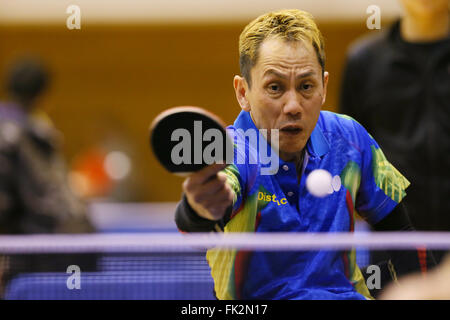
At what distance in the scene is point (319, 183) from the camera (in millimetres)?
1332

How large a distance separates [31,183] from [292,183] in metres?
2.64

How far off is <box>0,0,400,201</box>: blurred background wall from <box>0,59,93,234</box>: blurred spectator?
2.37m

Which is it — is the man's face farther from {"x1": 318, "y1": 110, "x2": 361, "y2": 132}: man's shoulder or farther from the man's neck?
the man's neck

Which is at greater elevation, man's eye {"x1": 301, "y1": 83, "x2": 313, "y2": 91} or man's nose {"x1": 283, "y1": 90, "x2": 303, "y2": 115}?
man's eye {"x1": 301, "y1": 83, "x2": 313, "y2": 91}

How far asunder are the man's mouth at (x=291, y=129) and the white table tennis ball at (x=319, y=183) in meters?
0.09

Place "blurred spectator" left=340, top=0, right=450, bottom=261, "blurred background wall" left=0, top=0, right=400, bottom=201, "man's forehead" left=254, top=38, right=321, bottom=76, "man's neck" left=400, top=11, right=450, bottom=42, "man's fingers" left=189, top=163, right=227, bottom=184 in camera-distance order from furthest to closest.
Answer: "blurred background wall" left=0, top=0, right=400, bottom=201 → "blurred spectator" left=340, top=0, right=450, bottom=261 → "man's neck" left=400, top=11, right=450, bottom=42 → "man's forehead" left=254, top=38, right=321, bottom=76 → "man's fingers" left=189, top=163, right=227, bottom=184

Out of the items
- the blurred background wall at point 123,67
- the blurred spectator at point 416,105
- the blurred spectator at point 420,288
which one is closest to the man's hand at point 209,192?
the blurred spectator at point 420,288

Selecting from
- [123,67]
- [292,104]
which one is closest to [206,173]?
[292,104]

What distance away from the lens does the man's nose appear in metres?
1.25

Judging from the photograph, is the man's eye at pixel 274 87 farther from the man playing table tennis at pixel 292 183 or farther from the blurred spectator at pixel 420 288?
the blurred spectator at pixel 420 288

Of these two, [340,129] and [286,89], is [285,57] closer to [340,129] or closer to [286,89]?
[286,89]

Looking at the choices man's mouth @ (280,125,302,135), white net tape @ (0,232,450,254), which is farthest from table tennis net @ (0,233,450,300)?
man's mouth @ (280,125,302,135)
